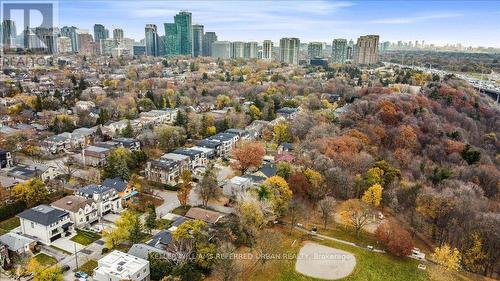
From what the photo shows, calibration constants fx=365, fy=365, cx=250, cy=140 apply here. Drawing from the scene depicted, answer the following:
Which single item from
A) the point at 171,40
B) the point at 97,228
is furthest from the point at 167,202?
the point at 171,40

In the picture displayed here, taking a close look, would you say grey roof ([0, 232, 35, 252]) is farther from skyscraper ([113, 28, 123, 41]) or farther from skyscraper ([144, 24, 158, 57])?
skyscraper ([113, 28, 123, 41])

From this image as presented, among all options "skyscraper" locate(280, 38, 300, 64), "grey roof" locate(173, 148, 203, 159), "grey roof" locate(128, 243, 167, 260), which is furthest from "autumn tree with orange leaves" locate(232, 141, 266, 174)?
"skyscraper" locate(280, 38, 300, 64)

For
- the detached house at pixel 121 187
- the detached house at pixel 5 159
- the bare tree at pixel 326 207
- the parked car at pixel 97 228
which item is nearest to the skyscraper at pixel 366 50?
the bare tree at pixel 326 207

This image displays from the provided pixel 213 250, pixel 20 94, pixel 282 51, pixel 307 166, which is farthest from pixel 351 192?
pixel 282 51

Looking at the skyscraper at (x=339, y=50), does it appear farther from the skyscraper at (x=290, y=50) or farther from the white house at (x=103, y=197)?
the white house at (x=103, y=197)

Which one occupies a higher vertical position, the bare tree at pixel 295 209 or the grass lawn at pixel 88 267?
the bare tree at pixel 295 209

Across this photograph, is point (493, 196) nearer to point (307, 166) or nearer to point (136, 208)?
point (307, 166)
